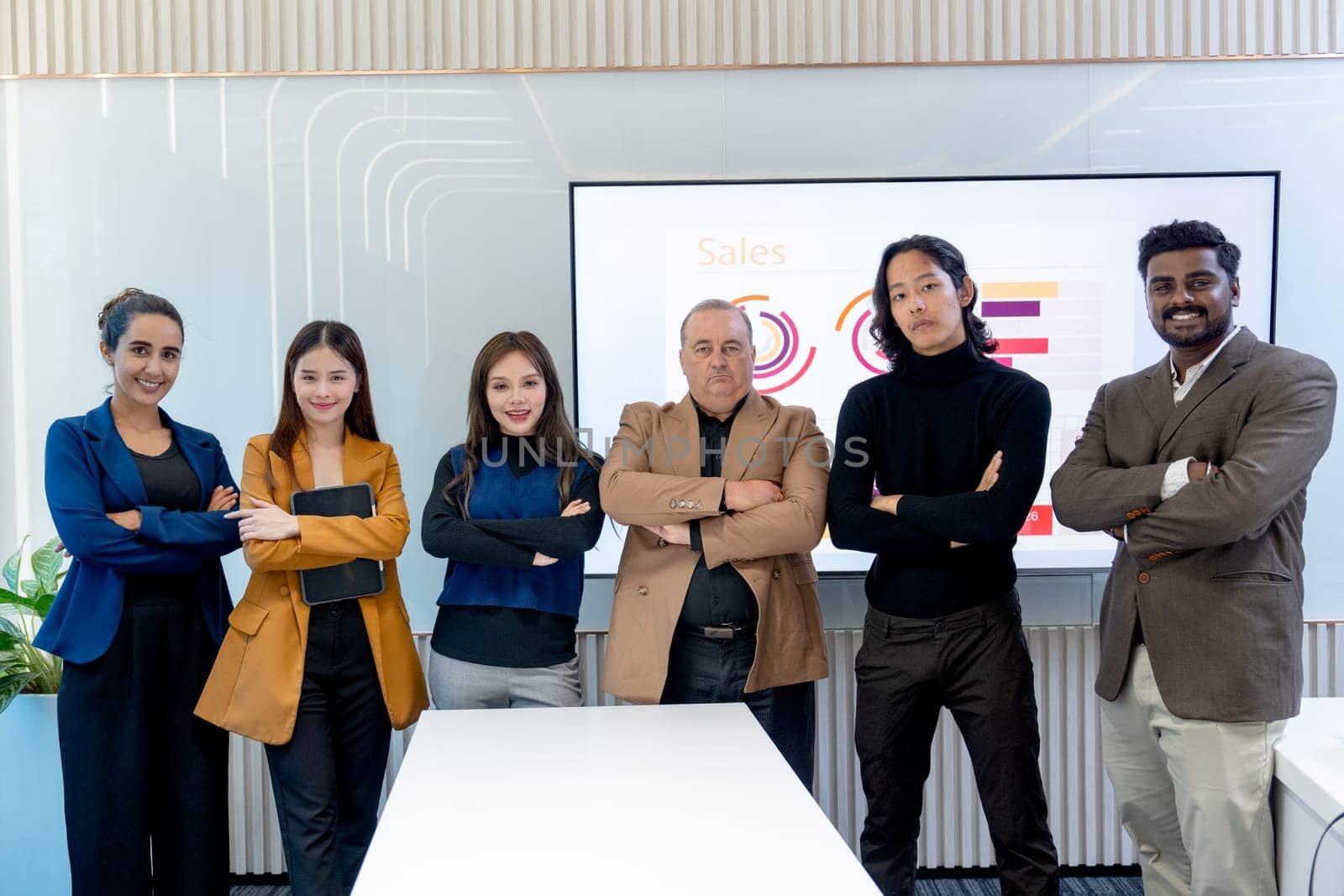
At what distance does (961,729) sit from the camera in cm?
252

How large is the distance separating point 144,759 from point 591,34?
2.80 m

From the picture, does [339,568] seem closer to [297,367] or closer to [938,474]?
[297,367]

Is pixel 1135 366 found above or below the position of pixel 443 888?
above

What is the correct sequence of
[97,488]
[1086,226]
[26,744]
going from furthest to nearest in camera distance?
[1086,226], [26,744], [97,488]

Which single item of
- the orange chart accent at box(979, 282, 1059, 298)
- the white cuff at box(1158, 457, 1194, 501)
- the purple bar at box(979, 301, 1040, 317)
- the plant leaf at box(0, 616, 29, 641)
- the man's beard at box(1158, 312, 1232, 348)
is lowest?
→ the plant leaf at box(0, 616, 29, 641)

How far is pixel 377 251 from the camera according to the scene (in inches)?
139

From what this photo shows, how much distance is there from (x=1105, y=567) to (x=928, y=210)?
1.45 meters

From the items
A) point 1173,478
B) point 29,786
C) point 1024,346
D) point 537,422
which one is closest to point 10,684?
point 29,786

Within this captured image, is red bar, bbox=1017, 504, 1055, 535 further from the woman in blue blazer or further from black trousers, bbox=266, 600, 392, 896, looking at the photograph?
the woman in blue blazer

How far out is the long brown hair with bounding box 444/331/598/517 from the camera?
106 inches

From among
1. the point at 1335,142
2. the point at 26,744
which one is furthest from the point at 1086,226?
the point at 26,744

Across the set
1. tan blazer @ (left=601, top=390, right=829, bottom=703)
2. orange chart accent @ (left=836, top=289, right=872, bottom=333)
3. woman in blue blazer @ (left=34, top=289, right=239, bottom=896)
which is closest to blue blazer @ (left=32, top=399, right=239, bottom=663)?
woman in blue blazer @ (left=34, top=289, right=239, bottom=896)

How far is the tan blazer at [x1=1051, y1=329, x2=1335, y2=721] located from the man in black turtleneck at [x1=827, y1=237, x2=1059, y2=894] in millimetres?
234

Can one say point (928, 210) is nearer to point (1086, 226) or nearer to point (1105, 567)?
point (1086, 226)
